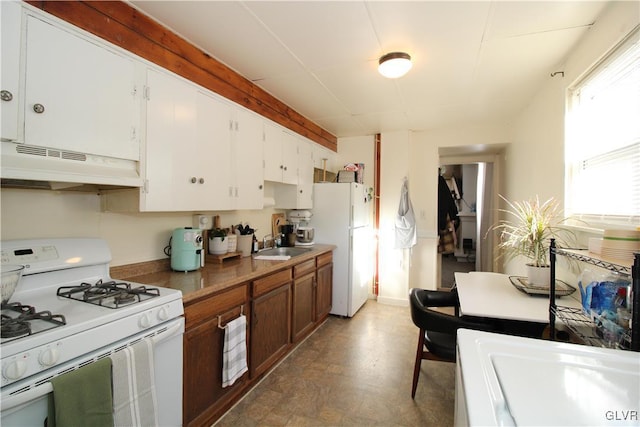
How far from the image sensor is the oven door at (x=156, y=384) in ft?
2.92

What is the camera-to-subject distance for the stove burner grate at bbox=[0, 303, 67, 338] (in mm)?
946

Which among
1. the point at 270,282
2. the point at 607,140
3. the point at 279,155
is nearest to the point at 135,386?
the point at 270,282

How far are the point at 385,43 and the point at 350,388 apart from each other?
2490 millimetres

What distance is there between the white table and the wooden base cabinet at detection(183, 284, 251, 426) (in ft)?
4.58

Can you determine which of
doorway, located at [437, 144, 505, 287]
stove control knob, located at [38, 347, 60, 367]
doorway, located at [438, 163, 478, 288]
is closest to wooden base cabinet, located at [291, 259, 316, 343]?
stove control knob, located at [38, 347, 60, 367]

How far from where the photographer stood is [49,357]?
95 cm

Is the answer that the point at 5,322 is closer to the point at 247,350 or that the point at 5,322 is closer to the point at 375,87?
the point at 247,350

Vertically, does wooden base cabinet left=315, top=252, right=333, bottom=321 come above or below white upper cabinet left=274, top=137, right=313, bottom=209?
below

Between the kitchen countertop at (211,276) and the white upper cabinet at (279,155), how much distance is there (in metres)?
0.86

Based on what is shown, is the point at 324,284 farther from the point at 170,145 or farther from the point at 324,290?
the point at 170,145

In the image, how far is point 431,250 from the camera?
160 inches

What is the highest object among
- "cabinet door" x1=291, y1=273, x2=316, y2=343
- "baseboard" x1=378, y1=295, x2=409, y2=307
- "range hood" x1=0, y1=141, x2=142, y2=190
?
"range hood" x1=0, y1=141, x2=142, y2=190

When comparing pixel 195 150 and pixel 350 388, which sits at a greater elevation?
pixel 195 150

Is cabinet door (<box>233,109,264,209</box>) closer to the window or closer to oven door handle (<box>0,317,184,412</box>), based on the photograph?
oven door handle (<box>0,317,184,412</box>)
